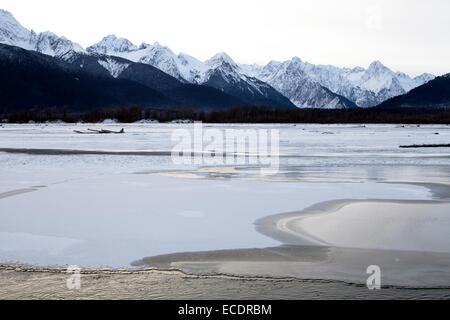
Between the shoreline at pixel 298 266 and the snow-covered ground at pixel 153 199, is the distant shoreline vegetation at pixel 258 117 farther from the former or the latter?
the shoreline at pixel 298 266

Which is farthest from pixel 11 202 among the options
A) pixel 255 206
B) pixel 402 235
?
pixel 402 235

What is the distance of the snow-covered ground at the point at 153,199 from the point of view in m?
10.6

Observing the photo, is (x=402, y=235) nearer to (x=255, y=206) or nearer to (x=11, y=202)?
(x=255, y=206)

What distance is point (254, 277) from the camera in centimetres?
864

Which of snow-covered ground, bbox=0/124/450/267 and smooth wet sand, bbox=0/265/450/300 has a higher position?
snow-covered ground, bbox=0/124/450/267

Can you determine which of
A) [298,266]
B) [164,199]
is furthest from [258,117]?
[298,266]

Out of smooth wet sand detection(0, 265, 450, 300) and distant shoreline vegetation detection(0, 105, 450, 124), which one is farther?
distant shoreline vegetation detection(0, 105, 450, 124)

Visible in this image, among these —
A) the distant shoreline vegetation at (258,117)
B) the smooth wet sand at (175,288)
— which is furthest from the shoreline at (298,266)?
the distant shoreline vegetation at (258,117)

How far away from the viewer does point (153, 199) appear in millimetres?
16141

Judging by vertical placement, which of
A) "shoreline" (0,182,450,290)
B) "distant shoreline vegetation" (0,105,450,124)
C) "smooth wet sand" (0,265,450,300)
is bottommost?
"smooth wet sand" (0,265,450,300)

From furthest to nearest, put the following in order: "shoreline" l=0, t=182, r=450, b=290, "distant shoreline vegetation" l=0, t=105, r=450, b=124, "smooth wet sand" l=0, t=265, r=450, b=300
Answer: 1. "distant shoreline vegetation" l=0, t=105, r=450, b=124
2. "shoreline" l=0, t=182, r=450, b=290
3. "smooth wet sand" l=0, t=265, r=450, b=300

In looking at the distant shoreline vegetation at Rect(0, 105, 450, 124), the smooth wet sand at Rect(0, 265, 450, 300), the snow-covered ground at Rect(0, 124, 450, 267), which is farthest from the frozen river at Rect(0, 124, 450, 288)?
the distant shoreline vegetation at Rect(0, 105, 450, 124)

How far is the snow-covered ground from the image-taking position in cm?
1061

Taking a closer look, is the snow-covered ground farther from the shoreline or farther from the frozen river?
the shoreline
